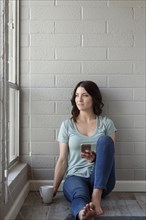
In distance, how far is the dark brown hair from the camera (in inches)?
90.2

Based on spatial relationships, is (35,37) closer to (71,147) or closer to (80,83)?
(80,83)

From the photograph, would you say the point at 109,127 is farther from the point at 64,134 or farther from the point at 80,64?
the point at 80,64

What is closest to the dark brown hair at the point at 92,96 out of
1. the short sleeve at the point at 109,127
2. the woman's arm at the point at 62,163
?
the short sleeve at the point at 109,127

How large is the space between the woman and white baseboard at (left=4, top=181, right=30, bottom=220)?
252mm

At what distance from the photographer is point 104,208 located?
2.04 metres

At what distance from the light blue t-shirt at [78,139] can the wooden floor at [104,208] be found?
250mm

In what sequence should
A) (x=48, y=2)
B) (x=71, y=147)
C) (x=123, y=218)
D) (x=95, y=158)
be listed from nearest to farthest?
(x=123, y=218) → (x=95, y=158) → (x=71, y=147) → (x=48, y=2)

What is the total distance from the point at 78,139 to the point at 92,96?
0.35m

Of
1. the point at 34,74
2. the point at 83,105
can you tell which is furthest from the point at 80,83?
the point at 34,74

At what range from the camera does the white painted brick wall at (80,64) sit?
2.45 m

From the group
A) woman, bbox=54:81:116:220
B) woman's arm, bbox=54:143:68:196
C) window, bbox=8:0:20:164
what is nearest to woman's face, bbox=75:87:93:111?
woman, bbox=54:81:116:220

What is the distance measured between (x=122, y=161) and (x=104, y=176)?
57 cm

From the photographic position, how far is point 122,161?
248 centimetres

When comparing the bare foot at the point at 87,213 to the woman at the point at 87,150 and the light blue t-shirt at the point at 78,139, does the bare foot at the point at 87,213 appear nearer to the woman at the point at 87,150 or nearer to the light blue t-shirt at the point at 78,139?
the woman at the point at 87,150
